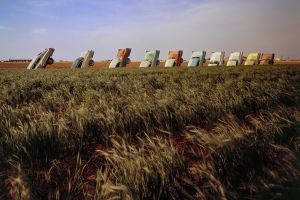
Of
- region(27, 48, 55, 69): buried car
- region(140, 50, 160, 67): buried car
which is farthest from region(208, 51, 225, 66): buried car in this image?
region(27, 48, 55, 69): buried car

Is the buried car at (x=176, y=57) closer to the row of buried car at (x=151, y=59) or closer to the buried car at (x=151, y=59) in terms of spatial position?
the row of buried car at (x=151, y=59)

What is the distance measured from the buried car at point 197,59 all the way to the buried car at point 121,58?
802 centimetres

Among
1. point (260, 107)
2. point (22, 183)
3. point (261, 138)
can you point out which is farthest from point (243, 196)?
point (260, 107)

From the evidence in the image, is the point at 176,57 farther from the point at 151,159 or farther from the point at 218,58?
the point at 151,159

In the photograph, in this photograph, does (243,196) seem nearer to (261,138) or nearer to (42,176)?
(261,138)

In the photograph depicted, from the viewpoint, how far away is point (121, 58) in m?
40.4

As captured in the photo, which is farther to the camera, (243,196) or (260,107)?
(260,107)

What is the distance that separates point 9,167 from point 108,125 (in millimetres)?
1258

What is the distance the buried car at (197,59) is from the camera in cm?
4088

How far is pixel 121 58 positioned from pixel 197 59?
31.7 ft

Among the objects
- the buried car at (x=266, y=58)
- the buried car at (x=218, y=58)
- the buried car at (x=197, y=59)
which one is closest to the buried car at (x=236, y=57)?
the buried car at (x=218, y=58)

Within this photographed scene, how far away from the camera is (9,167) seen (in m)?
2.94

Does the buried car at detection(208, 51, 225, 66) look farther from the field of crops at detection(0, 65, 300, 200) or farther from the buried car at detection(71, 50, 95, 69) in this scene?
the field of crops at detection(0, 65, 300, 200)

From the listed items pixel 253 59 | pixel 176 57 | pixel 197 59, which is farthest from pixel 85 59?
pixel 253 59
